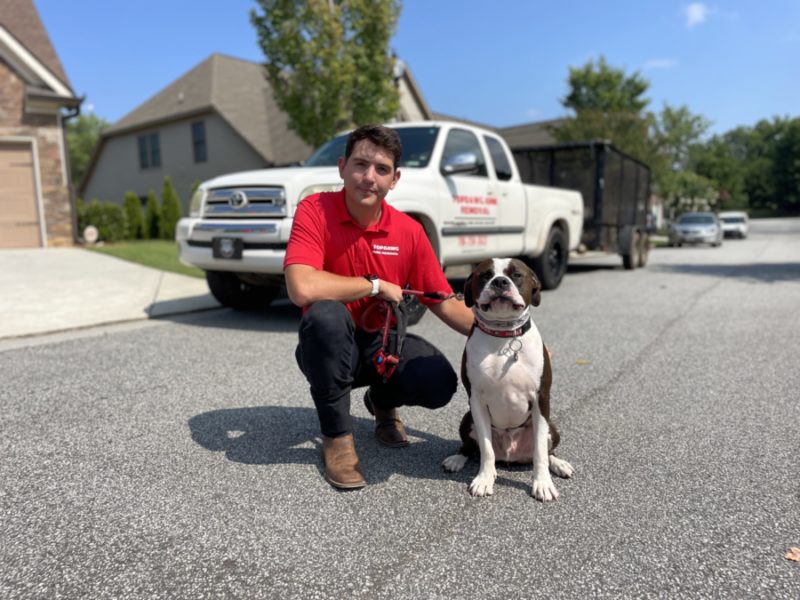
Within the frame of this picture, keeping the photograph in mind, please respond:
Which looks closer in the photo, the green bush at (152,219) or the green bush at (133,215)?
the green bush at (133,215)

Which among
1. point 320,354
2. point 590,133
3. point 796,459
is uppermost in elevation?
point 590,133

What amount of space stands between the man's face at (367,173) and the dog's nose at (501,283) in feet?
2.61

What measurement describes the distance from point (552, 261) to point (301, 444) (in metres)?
→ 6.85

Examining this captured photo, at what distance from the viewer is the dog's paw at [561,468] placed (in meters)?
2.77

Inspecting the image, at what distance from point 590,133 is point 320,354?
96.2ft

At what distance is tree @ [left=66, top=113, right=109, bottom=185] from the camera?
60247 millimetres

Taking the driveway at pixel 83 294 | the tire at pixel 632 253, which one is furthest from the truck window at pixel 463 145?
the tire at pixel 632 253

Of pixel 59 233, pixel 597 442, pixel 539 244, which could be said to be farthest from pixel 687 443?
pixel 59 233

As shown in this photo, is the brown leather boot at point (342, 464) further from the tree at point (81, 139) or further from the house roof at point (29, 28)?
the tree at point (81, 139)

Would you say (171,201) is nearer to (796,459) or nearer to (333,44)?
(333,44)

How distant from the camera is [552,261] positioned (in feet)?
30.4

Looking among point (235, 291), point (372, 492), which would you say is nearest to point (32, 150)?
point (235, 291)

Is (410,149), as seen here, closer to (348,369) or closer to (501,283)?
(348,369)

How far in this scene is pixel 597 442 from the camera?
3.21 m
